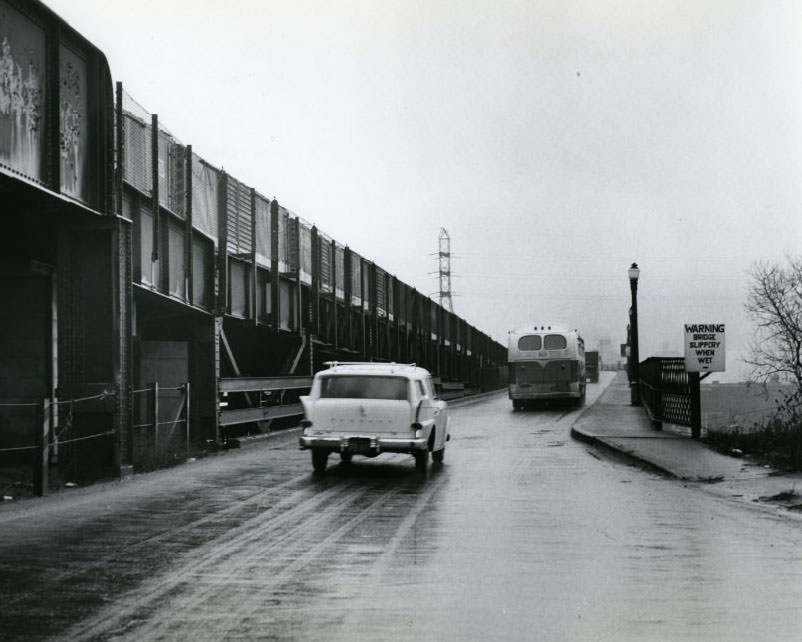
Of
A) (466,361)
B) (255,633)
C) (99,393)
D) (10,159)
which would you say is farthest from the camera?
(466,361)

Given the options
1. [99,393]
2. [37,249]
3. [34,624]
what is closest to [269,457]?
[99,393]

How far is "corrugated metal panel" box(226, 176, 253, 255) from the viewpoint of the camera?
944 inches

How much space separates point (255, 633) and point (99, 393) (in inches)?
441

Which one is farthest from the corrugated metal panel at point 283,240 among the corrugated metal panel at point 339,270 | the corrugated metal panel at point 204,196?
the corrugated metal panel at point 339,270

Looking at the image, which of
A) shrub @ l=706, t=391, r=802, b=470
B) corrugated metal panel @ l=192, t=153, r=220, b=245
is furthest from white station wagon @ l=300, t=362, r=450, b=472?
corrugated metal panel @ l=192, t=153, r=220, b=245

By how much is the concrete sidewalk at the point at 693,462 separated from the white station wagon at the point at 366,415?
405 cm

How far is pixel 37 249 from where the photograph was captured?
17.7 meters

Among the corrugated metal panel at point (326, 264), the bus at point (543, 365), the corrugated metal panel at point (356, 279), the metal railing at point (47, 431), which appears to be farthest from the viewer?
the bus at point (543, 365)

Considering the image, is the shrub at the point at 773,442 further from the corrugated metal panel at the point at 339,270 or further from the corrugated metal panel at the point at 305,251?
the corrugated metal panel at the point at 339,270

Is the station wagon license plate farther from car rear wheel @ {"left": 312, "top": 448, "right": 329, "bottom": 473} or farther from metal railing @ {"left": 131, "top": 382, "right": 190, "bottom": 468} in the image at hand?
metal railing @ {"left": 131, "top": 382, "right": 190, "bottom": 468}

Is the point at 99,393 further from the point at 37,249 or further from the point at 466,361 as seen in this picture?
the point at 466,361

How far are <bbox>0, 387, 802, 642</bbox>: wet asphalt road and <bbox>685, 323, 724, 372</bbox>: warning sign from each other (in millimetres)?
Answer: 7387

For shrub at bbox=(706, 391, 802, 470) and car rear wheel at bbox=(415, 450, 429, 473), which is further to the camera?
Result: shrub at bbox=(706, 391, 802, 470)

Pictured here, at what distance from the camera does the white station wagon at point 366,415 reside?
16.3 m
